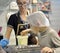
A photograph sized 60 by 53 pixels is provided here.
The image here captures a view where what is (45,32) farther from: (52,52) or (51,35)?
(52,52)

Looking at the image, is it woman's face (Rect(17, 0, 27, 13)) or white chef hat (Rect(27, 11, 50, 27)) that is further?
woman's face (Rect(17, 0, 27, 13))

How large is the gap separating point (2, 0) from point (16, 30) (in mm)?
971

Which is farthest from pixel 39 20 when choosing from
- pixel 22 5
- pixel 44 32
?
pixel 22 5

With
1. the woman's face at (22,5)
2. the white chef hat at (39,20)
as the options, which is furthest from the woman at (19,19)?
the white chef hat at (39,20)

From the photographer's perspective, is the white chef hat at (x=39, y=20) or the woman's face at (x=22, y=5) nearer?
the white chef hat at (x=39, y=20)

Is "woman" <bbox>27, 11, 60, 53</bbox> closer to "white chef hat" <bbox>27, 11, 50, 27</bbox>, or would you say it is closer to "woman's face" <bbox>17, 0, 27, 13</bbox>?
"white chef hat" <bbox>27, 11, 50, 27</bbox>

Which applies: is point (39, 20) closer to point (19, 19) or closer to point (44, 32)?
point (44, 32)

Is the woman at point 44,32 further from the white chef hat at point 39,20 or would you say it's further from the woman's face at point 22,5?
the woman's face at point 22,5

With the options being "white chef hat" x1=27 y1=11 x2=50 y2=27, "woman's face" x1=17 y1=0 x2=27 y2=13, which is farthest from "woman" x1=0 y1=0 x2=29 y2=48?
"white chef hat" x1=27 y1=11 x2=50 y2=27

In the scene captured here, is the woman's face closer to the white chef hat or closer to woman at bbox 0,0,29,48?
woman at bbox 0,0,29,48

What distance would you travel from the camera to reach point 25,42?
63.8 inches

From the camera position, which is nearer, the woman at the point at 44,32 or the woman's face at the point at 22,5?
the woman at the point at 44,32

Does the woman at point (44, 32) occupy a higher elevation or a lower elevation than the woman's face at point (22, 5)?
lower

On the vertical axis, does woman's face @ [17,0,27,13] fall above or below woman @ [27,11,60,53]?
above
